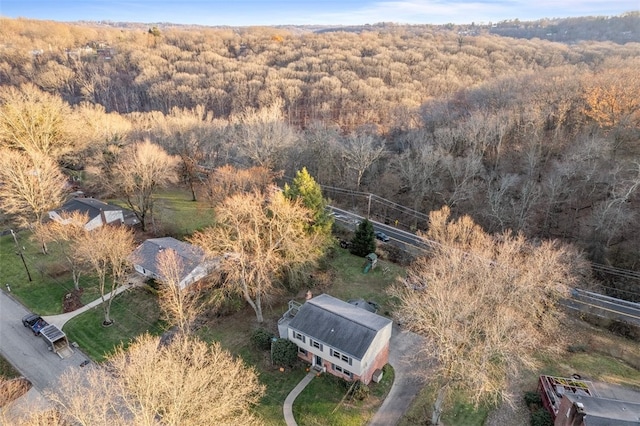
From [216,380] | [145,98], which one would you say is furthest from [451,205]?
[145,98]

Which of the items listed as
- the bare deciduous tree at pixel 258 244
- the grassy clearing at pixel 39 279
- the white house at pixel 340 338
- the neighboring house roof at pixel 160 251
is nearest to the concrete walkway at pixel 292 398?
the white house at pixel 340 338

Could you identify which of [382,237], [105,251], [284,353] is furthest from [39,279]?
[382,237]

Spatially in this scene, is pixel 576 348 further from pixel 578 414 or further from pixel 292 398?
pixel 292 398

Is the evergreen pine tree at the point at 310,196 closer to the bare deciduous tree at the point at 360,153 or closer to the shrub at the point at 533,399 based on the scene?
the bare deciduous tree at the point at 360,153

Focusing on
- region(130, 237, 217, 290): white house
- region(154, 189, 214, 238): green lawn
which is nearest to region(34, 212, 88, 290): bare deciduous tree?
region(130, 237, 217, 290): white house

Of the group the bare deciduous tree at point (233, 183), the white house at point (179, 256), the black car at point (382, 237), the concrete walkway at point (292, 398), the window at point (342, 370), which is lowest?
the black car at point (382, 237)

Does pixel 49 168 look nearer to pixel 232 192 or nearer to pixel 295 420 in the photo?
pixel 232 192
